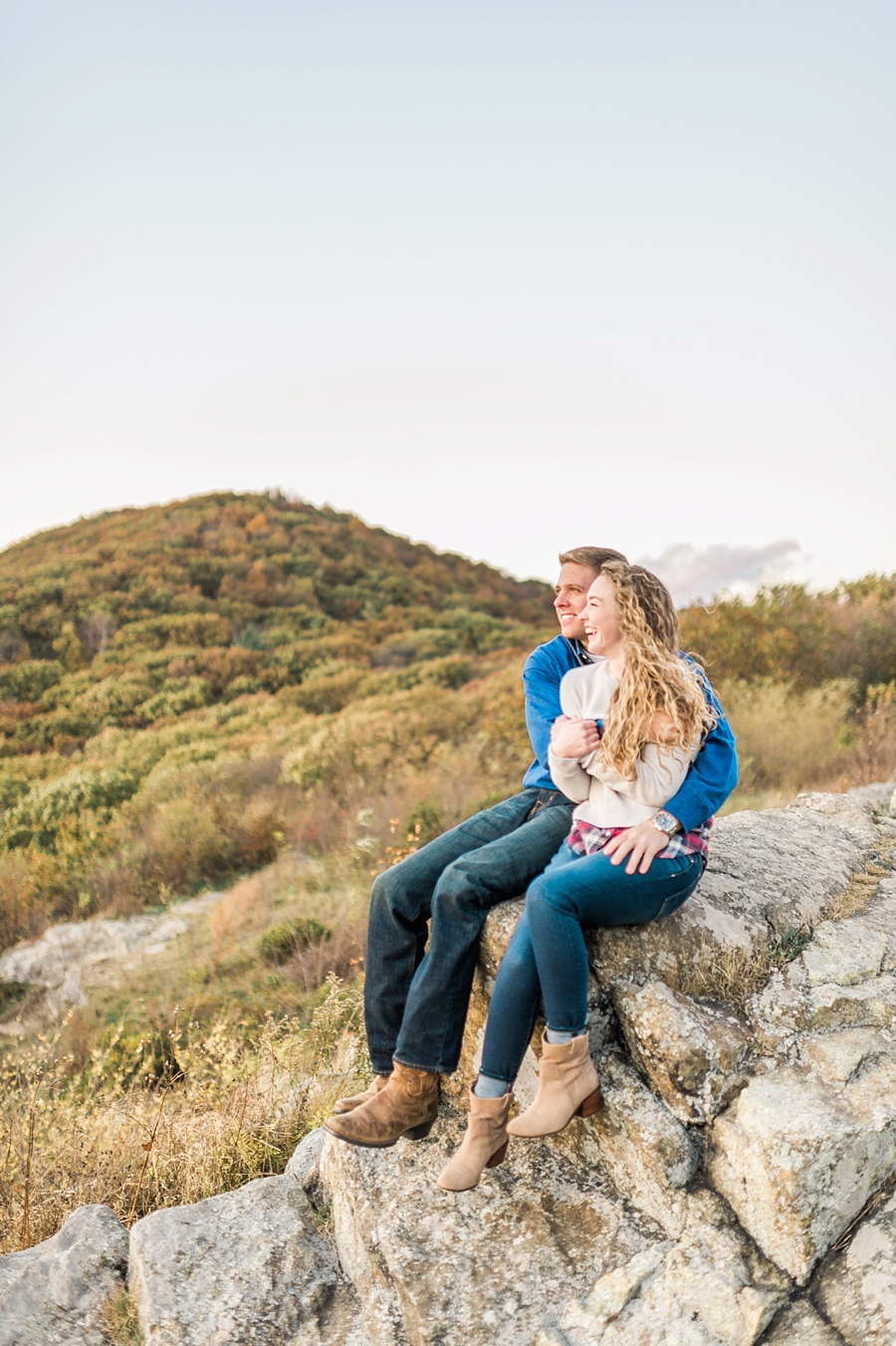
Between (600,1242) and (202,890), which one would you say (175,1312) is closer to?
(600,1242)

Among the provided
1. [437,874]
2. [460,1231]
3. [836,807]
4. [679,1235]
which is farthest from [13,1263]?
[836,807]

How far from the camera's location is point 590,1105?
106 inches

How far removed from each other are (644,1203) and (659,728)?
1426 millimetres

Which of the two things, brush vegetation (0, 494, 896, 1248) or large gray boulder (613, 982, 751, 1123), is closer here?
large gray boulder (613, 982, 751, 1123)

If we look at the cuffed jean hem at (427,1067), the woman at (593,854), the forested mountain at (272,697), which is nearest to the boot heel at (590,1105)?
the woman at (593,854)

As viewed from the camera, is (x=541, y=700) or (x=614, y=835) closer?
(x=614, y=835)

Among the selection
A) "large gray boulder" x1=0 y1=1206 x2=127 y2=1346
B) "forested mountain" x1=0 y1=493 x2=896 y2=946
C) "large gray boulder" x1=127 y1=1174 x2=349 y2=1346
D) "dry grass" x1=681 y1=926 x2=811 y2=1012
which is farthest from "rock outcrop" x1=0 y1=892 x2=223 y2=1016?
"dry grass" x1=681 y1=926 x2=811 y2=1012

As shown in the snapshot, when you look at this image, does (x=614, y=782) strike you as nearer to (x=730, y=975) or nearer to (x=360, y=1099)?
(x=730, y=975)

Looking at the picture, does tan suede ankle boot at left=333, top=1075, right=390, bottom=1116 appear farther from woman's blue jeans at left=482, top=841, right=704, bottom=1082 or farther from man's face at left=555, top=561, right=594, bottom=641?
man's face at left=555, top=561, right=594, bottom=641

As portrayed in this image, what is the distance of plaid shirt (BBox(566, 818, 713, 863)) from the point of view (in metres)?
2.76

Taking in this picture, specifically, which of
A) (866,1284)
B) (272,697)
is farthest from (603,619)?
(272,697)

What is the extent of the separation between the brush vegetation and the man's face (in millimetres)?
1310

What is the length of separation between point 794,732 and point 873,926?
249 inches

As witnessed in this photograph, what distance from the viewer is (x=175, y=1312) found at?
2.69 metres
